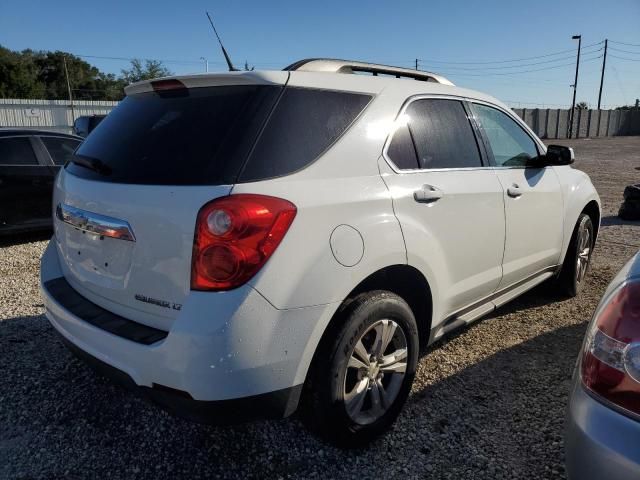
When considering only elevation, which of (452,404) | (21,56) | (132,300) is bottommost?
(452,404)

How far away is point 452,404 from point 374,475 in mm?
760

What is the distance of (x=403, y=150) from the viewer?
2.61 metres

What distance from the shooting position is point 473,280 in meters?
3.04

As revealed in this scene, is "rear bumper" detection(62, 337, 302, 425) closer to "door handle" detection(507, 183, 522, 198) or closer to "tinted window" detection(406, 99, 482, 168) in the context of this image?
"tinted window" detection(406, 99, 482, 168)

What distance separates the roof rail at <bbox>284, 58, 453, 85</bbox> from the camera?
8.25ft

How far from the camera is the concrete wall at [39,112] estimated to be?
31.8 meters

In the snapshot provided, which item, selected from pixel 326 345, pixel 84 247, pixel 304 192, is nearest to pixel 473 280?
pixel 326 345

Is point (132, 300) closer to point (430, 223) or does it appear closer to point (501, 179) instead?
point (430, 223)

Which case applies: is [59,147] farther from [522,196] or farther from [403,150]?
[522,196]

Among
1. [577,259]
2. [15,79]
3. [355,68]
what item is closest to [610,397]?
[355,68]

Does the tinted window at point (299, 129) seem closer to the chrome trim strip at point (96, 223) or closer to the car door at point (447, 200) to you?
the car door at point (447, 200)

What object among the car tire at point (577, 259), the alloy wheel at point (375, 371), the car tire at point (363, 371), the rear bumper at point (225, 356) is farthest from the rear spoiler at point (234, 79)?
the car tire at point (577, 259)

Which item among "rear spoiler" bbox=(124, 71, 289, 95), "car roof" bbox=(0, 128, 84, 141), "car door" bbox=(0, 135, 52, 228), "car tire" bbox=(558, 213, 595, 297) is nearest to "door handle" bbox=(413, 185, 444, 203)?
"rear spoiler" bbox=(124, 71, 289, 95)

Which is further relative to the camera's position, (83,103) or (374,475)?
(83,103)
